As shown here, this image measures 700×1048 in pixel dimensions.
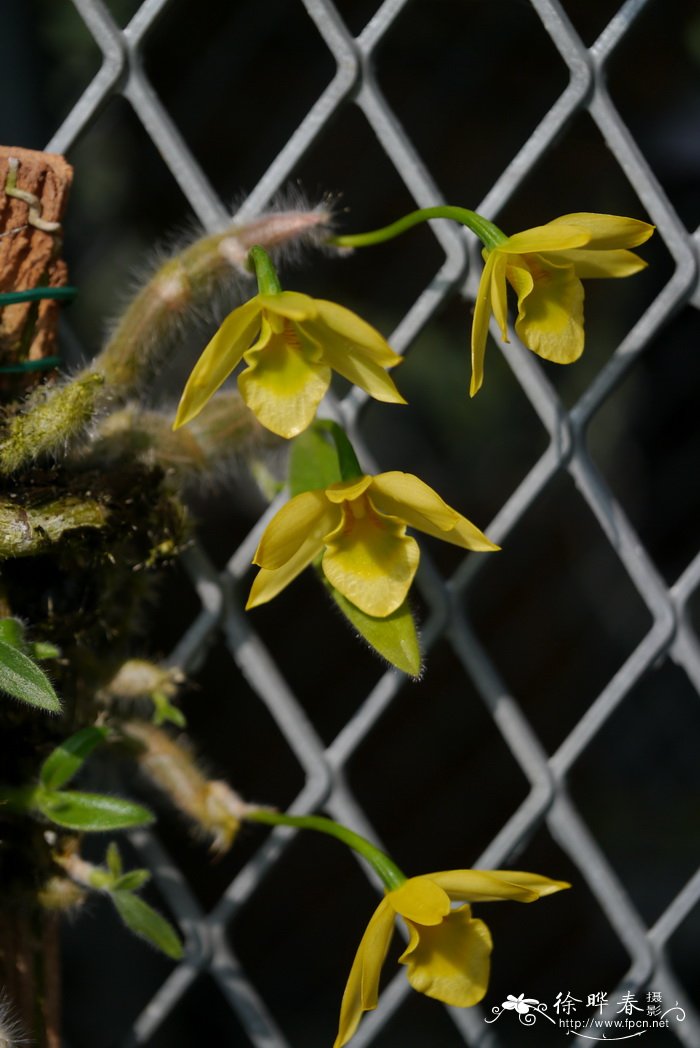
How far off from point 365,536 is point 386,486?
40 mm

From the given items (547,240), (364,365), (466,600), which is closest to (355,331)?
(364,365)

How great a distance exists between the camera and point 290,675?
2803mm

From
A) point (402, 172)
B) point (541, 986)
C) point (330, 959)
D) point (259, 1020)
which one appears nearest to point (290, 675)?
point (330, 959)

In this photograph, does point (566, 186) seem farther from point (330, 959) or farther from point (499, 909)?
point (330, 959)

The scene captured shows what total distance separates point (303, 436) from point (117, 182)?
1.73 m

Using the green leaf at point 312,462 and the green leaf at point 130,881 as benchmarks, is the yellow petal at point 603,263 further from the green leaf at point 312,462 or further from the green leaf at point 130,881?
the green leaf at point 130,881

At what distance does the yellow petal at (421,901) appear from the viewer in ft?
2.02

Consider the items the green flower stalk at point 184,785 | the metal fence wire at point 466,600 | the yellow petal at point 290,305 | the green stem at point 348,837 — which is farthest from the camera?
the metal fence wire at point 466,600

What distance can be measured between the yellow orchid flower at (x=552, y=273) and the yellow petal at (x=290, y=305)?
4.2 inches

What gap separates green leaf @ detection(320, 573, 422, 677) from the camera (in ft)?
2.14

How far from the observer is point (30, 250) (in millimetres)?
713

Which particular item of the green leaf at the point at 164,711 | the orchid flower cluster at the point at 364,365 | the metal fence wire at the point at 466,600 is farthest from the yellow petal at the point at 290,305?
the metal fence wire at the point at 466,600

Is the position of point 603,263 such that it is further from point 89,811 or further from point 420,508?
point 89,811

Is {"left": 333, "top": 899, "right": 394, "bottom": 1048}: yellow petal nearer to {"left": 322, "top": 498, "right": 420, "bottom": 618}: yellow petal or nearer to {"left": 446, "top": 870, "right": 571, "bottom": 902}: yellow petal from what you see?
{"left": 446, "top": 870, "right": 571, "bottom": 902}: yellow petal
